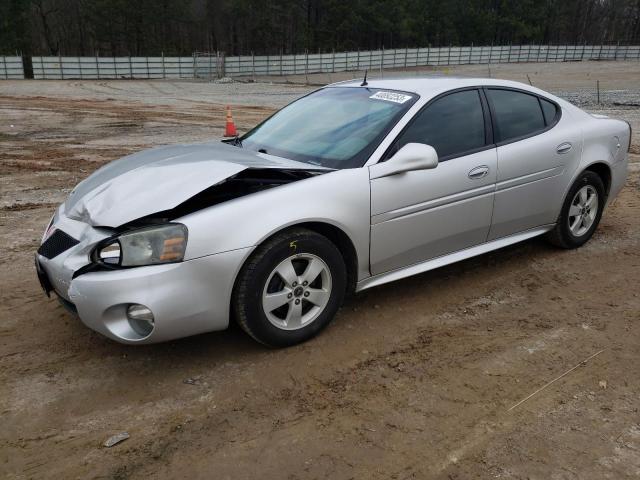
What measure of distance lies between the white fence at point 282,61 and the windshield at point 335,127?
47.1m

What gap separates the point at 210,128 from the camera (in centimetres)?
1404

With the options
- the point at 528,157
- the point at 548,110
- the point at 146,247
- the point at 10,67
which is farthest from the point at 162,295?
the point at 10,67

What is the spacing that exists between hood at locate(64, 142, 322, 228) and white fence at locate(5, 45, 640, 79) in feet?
155

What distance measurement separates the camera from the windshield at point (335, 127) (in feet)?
12.4

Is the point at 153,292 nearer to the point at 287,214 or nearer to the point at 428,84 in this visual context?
the point at 287,214

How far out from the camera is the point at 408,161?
358 centimetres

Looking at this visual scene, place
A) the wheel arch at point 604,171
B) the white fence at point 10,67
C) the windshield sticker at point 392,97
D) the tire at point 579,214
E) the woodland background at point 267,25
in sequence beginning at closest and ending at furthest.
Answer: the windshield sticker at point 392,97, the tire at point 579,214, the wheel arch at point 604,171, the white fence at point 10,67, the woodland background at point 267,25

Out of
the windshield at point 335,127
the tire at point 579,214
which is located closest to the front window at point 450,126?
the windshield at point 335,127

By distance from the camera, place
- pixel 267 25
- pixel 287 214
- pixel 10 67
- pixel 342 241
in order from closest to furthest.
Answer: pixel 287 214 < pixel 342 241 < pixel 10 67 < pixel 267 25

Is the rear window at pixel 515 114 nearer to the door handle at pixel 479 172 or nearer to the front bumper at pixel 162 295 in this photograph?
the door handle at pixel 479 172

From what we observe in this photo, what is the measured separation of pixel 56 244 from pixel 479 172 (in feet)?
9.36

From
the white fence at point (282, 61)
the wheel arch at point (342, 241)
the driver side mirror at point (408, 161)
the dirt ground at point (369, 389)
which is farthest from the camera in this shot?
the white fence at point (282, 61)

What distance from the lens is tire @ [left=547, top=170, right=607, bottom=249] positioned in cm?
490

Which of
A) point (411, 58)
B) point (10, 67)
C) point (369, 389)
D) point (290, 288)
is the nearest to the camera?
point (369, 389)
